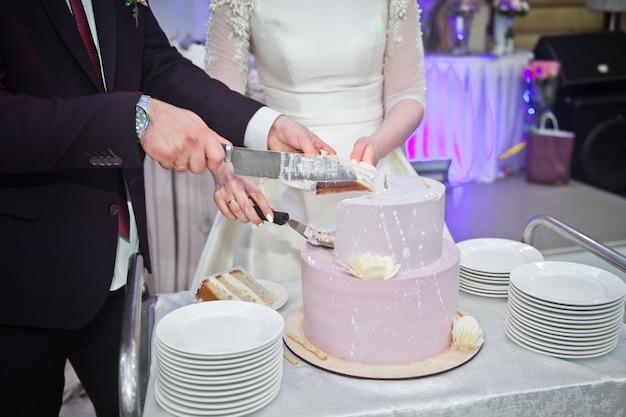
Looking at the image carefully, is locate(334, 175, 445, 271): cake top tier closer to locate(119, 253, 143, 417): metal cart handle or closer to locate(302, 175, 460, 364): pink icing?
locate(302, 175, 460, 364): pink icing

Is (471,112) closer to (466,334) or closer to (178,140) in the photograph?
(466,334)

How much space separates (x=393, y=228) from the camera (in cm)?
138

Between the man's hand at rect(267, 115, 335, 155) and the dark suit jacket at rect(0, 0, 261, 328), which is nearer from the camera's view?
the dark suit jacket at rect(0, 0, 261, 328)

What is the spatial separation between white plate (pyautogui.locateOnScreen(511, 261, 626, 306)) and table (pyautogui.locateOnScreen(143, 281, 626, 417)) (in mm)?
128

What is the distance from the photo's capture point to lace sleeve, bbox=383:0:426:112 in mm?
2203

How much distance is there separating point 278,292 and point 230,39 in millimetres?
899

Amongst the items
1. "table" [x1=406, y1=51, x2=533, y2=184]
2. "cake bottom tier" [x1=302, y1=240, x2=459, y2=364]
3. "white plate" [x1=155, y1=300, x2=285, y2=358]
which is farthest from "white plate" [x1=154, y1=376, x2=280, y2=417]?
"table" [x1=406, y1=51, x2=533, y2=184]

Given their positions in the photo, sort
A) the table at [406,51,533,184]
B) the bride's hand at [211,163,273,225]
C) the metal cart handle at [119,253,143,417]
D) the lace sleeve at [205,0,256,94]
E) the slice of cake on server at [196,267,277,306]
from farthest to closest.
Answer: the table at [406,51,533,184]
the lace sleeve at [205,0,256,94]
the bride's hand at [211,163,273,225]
the slice of cake on server at [196,267,277,306]
the metal cart handle at [119,253,143,417]

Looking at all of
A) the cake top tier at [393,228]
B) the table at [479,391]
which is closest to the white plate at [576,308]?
the table at [479,391]

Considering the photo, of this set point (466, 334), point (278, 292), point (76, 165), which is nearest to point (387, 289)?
point (466, 334)

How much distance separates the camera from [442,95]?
5898 millimetres

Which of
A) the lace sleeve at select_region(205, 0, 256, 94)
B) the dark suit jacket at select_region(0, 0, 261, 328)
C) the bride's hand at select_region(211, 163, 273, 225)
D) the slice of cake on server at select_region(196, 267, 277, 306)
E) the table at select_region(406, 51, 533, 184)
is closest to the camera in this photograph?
the dark suit jacket at select_region(0, 0, 261, 328)

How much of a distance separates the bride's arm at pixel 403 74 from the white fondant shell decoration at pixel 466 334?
0.80 metres

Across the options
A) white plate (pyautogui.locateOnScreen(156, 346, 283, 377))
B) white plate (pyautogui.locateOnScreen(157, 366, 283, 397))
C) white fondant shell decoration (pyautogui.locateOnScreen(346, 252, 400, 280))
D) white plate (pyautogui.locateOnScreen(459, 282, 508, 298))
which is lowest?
white plate (pyautogui.locateOnScreen(459, 282, 508, 298))
